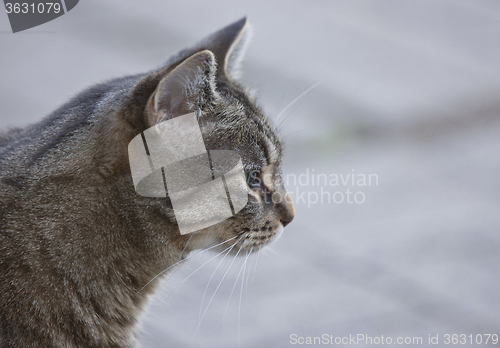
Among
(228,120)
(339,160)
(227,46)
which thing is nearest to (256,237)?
(228,120)

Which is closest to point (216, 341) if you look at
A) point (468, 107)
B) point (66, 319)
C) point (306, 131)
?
point (66, 319)

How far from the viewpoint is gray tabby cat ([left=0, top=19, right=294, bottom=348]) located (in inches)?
27.5

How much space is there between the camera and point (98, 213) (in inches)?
29.7

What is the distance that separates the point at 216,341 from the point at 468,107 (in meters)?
1.52

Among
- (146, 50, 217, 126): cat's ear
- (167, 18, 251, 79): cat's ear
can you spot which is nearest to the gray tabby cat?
(146, 50, 217, 126): cat's ear

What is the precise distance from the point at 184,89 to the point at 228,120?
14 centimetres

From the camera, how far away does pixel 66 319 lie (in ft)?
2.39

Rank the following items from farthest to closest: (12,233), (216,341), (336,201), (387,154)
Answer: (387,154), (336,201), (216,341), (12,233)

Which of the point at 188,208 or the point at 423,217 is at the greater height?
the point at 188,208

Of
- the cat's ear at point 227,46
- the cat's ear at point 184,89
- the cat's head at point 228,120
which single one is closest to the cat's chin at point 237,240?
the cat's head at point 228,120

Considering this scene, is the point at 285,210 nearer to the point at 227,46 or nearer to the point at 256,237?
the point at 256,237

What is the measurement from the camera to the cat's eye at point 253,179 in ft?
2.75

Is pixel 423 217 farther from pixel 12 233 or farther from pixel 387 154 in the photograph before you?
pixel 12 233

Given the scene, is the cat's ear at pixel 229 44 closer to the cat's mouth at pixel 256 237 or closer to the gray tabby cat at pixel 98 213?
the gray tabby cat at pixel 98 213
